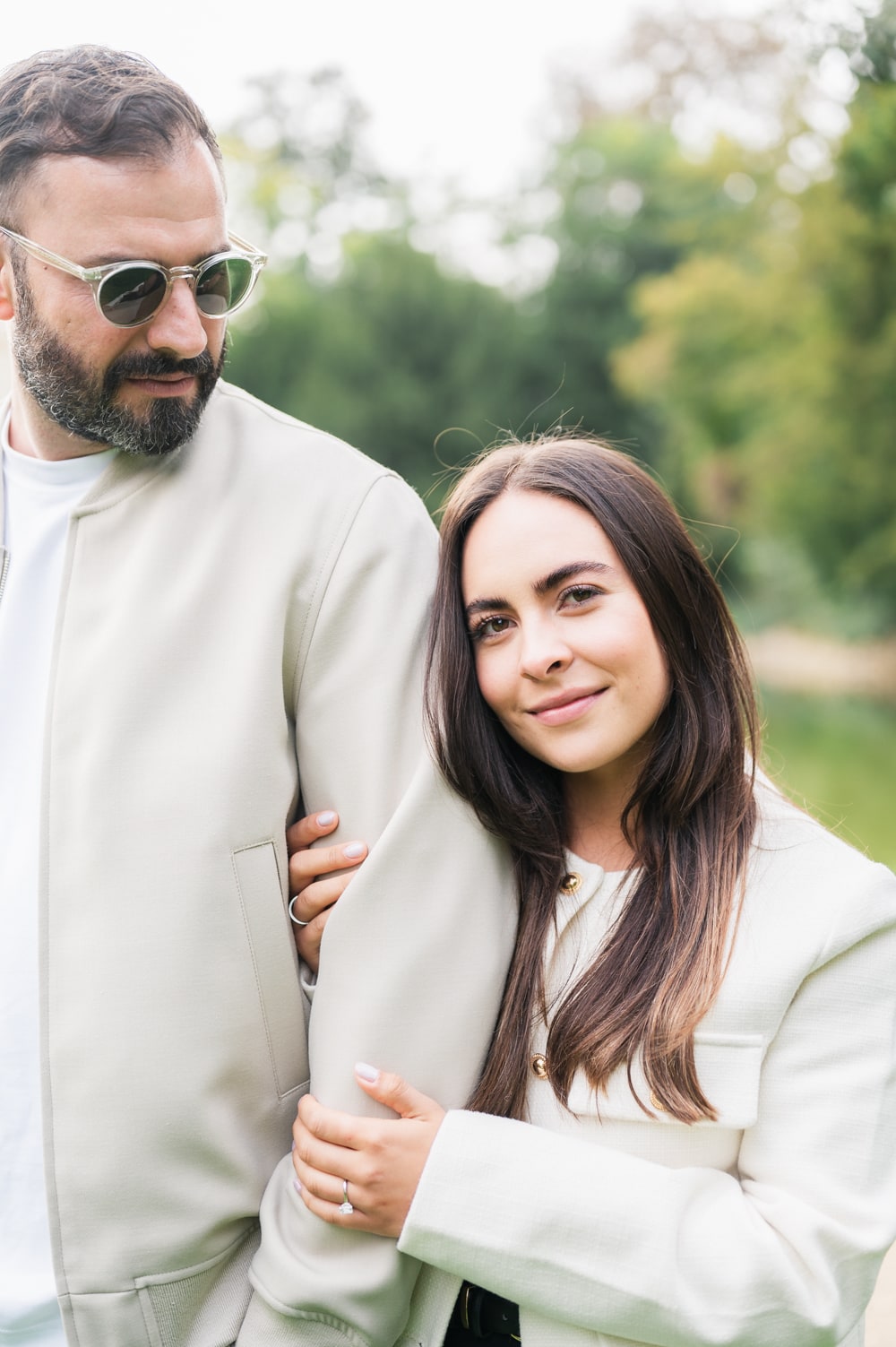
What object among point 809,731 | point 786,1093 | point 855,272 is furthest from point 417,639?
point 855,272

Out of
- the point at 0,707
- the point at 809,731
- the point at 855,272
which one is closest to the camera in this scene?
the point at 0,707

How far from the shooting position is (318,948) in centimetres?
199

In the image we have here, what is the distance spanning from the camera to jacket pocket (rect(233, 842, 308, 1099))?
6.32 feet

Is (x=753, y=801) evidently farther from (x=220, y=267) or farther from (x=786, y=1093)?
(x=220, y=267)

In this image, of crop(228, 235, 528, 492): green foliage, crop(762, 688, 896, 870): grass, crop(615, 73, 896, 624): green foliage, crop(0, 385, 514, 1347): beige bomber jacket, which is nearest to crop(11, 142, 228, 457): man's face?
crop(0, 385, 514, 1347): beige bomber jacket

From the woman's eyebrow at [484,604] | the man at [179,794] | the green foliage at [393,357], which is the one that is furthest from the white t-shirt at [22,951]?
the green foliage at [393,357]

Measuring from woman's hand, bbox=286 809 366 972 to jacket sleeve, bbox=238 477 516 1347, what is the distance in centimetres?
3

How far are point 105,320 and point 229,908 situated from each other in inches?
36.6

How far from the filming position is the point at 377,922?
6.33 feet

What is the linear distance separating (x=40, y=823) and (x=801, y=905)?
113 cm

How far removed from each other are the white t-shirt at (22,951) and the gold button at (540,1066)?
75 centimetres

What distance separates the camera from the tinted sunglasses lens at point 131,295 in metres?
2.00

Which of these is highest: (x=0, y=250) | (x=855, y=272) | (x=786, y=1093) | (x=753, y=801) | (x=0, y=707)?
(x=855, y=272)

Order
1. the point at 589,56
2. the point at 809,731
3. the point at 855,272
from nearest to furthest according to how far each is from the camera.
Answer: the point at 809,731 → the point at 855,272 → the point at 589,56
